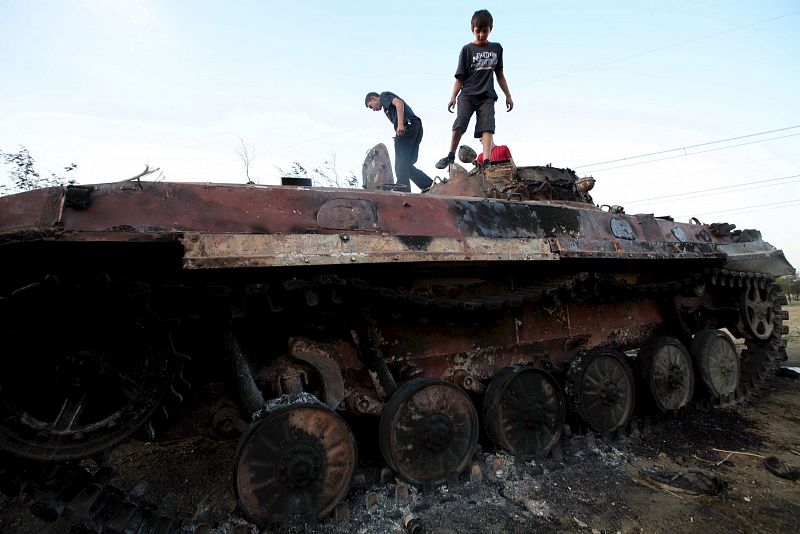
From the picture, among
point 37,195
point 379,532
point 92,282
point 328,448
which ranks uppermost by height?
point 37,195

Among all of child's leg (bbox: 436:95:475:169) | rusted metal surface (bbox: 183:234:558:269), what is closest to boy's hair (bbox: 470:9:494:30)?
child's leg (bbox: 436:95:475:169)

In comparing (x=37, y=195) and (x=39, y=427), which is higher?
(x=37, y=195)

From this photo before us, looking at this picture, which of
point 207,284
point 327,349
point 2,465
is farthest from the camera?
point 327,349

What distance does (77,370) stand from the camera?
2.28 m

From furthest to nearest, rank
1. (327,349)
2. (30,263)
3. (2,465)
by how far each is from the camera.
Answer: (327,349), (30,263), (2,465)

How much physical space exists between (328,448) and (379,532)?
546 mm

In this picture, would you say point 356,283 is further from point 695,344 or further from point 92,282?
point 695,344

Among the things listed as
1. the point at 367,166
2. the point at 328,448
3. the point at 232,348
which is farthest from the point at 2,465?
the point at 367,166

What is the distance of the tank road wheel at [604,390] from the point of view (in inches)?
156

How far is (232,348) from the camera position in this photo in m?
2.74

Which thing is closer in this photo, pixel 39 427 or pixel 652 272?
pixel 39 427

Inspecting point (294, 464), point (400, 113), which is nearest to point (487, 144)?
point (400, 113)

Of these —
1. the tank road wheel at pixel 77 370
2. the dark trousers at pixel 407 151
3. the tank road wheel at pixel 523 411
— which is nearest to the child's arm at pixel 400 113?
the dark trousers at pixel 407 151

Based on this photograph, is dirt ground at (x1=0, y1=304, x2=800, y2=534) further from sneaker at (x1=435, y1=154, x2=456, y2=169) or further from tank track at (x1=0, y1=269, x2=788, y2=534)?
sneaker at (x1=435, y1=154, x2=456, y2=169)
